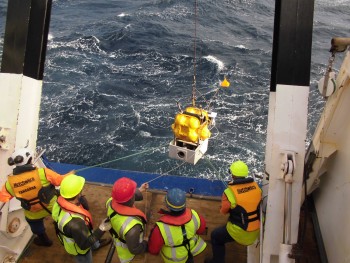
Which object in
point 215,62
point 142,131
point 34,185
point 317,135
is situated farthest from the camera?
point 215,62

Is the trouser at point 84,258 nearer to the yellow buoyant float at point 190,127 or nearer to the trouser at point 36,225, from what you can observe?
the trouser at point 36,225

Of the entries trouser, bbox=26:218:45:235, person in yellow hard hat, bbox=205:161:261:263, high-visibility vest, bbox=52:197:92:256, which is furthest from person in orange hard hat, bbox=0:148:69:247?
person in yellow hard hat, bbox=205:161:261:263

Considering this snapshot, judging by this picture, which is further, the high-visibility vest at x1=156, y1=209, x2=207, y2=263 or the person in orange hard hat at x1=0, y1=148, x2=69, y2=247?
the person in orange hard hat at x1=0, y1=148, x2=69, y2=247

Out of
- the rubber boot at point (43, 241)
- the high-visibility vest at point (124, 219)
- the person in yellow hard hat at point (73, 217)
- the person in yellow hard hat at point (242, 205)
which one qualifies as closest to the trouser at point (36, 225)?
the rubber boot at point (43, 241)

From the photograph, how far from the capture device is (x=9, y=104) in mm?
4035

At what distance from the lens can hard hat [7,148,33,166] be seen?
3.77 meters

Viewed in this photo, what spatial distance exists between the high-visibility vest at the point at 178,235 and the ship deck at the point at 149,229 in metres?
1.21

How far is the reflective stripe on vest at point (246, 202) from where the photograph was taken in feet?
12.0

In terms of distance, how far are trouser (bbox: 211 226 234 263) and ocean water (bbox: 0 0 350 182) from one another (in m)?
2.12

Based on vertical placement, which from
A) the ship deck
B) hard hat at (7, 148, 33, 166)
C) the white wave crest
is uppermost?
hard hat at (7, 148, 33, 166)

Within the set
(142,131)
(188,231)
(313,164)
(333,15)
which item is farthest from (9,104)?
(333,15)

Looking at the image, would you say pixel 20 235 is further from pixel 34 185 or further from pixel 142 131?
pixel 142 131

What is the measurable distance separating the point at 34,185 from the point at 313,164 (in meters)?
3.61

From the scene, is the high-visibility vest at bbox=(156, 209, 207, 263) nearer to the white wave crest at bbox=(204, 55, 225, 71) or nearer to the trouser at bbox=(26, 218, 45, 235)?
the trouser at bbox=(26, 218, 45, 235)
